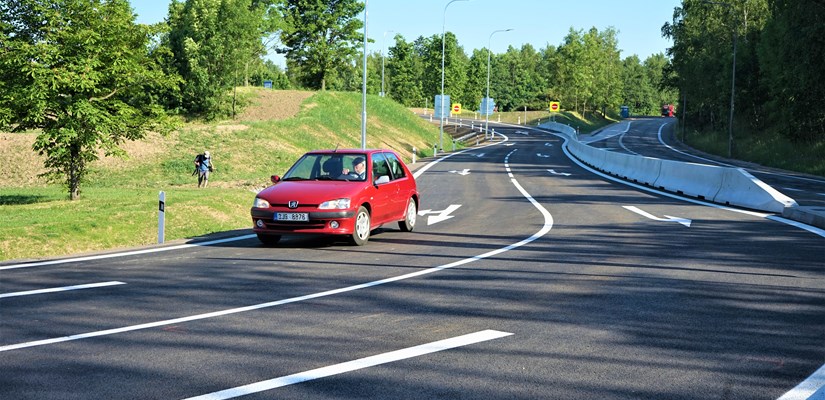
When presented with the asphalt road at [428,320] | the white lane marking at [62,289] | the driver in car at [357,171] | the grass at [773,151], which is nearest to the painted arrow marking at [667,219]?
the asphalt road at [428,320]

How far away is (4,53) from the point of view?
17.0m

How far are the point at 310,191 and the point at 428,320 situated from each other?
6.16 metres

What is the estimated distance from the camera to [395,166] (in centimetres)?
1501

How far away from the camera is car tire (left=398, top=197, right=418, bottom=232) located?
1484cm

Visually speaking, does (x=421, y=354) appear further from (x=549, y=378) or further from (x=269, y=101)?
(x=269, y=101)

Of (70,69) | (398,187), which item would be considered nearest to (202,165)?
(70,69)

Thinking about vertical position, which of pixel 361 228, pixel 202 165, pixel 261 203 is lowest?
pixel 361 228

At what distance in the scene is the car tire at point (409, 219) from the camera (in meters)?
14.8

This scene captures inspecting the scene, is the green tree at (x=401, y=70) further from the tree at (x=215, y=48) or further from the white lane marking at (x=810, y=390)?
the white lane marking at (x=810, y=390)

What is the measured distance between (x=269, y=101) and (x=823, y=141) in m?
37.8

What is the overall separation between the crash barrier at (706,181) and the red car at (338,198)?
30.6 feet

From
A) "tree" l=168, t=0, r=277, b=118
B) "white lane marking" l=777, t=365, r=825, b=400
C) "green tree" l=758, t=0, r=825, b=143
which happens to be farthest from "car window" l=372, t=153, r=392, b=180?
"tree" l=168, t=0, r=277, b=118

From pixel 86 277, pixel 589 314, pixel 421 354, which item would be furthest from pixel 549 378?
pixel 86 277

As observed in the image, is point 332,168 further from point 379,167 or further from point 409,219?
point 409,219
